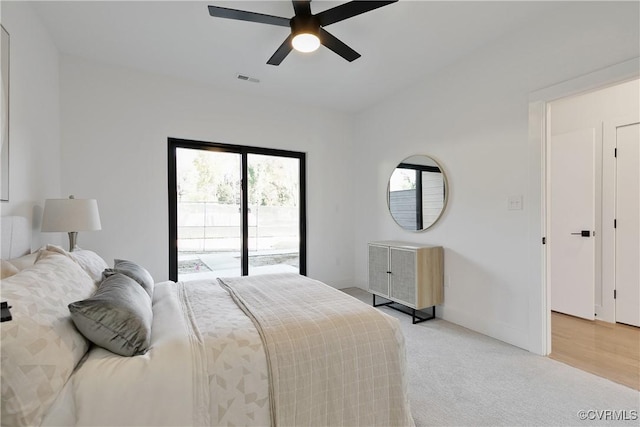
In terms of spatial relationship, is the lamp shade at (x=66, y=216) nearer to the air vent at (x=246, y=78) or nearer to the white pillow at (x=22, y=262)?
the white pillow at (x=22, y=262)

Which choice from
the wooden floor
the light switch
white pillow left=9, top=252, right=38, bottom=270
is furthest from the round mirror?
white pillow left=9, top=252, right=38, bottom=270

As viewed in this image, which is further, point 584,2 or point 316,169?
point 316,169

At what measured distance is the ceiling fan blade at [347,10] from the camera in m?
1.85

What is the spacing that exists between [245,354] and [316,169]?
349 centimetres

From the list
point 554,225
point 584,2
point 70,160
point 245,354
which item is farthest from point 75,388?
point 554,225

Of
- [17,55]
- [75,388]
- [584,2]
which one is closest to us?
[75,388]

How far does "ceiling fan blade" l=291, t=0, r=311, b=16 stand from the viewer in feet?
6.37

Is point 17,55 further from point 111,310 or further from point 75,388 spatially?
point 75,388

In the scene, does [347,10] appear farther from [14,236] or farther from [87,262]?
[14,236]

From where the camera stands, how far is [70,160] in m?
3.02

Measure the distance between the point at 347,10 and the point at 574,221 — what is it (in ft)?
11.0

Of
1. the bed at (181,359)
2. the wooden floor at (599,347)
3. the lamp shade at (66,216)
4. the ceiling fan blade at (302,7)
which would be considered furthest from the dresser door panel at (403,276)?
the lamp shade at (66,216)

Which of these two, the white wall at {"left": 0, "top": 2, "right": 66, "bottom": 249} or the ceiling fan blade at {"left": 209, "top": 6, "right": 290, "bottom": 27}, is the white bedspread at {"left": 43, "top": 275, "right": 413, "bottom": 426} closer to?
the white wall at {"left": 0, "top": 2, "right": 66, "bottom": 249}

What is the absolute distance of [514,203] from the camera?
8.70ft
